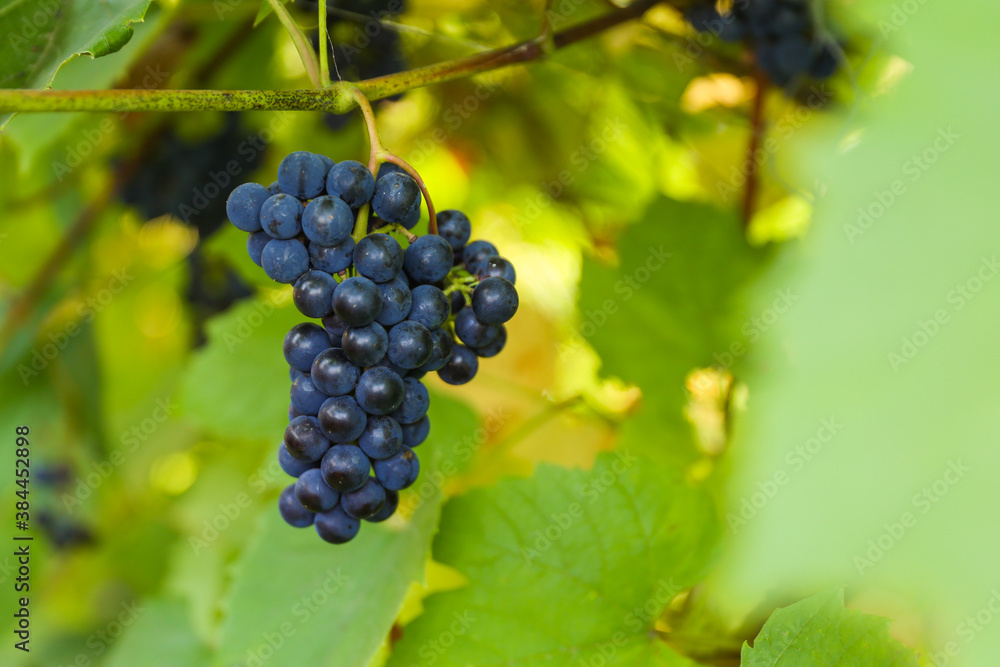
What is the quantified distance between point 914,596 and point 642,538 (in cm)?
49

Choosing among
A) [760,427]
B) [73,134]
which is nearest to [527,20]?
[73,134]

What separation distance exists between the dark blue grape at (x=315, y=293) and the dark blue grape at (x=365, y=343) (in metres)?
0.03

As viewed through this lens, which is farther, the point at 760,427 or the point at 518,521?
the point at 518,521

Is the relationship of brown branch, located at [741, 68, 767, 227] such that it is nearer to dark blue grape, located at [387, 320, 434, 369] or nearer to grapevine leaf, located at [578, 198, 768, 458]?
grapevine leaf, located at [578, 198, 768, 458]

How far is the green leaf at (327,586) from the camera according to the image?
2.30 ft

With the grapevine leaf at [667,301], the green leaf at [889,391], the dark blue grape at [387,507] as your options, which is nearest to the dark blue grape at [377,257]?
the dark blue grape at [387,507]

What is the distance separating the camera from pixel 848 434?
0.76 ft

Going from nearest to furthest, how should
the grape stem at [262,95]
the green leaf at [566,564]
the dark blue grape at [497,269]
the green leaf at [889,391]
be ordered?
the green leaf at [889,391] < the grape stem at [262,95] < the dark blue grape at [497,269] < the green leaf at [566,564]

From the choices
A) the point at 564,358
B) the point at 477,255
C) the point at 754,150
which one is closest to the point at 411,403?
the point at 477,255

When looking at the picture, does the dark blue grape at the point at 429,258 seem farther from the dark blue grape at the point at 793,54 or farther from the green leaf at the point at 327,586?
the dark blue grape at the point at 793,54

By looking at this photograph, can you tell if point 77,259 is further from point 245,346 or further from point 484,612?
point 484,612

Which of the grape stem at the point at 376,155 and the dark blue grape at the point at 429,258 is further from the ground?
the grape stem at the point at 376,155

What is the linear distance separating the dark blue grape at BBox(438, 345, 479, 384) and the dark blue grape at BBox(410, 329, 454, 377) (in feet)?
0.09

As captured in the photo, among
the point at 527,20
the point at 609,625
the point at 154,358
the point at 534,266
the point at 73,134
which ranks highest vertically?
the point at 527,20
